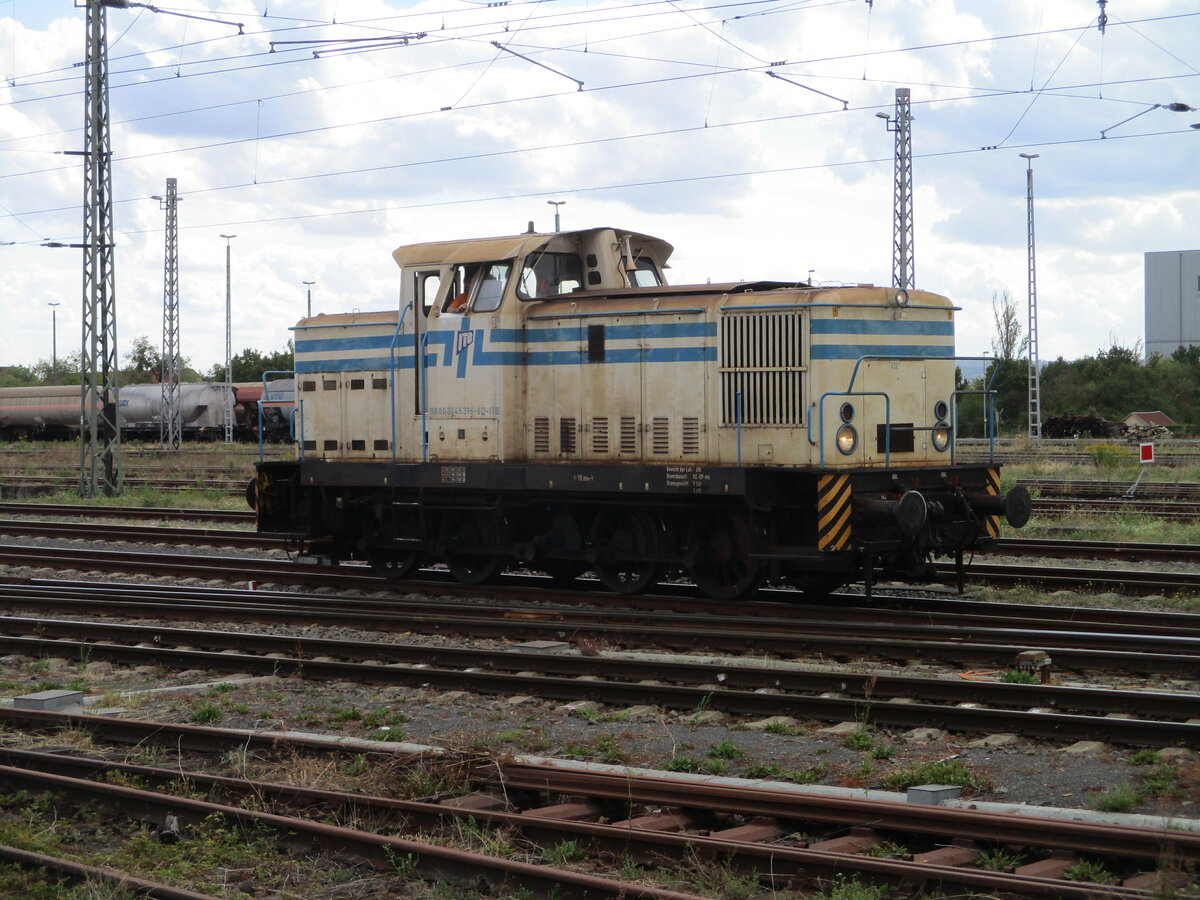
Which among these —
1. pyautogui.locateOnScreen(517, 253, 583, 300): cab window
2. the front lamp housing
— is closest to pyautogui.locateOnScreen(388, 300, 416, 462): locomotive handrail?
pyautogui.locateOnScreen(517, 253, 583, 300): cab window

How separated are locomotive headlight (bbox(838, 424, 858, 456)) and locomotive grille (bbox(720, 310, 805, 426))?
1.26ft

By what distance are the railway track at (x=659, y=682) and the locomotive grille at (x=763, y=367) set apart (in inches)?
126

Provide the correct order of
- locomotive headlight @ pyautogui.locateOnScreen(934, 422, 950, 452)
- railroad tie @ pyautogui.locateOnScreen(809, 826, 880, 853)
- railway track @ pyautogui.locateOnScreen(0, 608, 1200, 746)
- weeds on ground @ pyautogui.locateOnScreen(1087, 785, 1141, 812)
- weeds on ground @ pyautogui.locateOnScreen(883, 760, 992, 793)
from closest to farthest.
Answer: railroad tie @ pyautogui.locateOnScreen(809, 826, 880, 853)
weeds on ground @ pyautogui.locateOnScreen(1087, 785, 1141, 812)
weeds on ground @ pyautogui.locateOnScreen(883, 760, 992, 793)
railway track @ pyautogui.locateOnScreen(0, 608, 1200, 746)
locomotive headlight @ pyautogui.locateOnScreen(934, 422, 950, 452)

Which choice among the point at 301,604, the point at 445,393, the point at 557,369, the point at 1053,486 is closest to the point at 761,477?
the point at 557,369

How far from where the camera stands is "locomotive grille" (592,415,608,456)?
13.0 meters

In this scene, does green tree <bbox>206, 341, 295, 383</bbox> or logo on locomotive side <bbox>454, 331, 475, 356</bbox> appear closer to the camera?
logo on locomotive side <bbox>454, 331, 475, 356</bbox>

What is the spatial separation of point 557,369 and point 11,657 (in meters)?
5.84

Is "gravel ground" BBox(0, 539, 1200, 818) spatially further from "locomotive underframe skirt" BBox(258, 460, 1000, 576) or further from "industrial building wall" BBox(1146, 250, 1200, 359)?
"industrial building wall" BBox(1146, 250, 1200, 359)

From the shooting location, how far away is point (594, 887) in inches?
192

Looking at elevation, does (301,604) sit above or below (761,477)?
below

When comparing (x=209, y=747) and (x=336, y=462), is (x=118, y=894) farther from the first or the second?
(x=336, y=462)

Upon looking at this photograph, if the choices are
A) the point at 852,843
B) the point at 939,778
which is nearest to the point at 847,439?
the point at 939,778

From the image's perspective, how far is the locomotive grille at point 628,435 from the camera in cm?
1288

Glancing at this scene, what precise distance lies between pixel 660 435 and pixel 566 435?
1.12m
